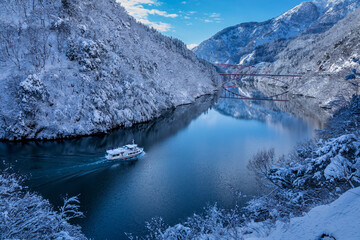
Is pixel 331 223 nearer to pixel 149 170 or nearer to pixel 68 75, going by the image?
pixel 149 170

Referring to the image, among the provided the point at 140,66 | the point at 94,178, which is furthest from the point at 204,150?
the point at 140,66

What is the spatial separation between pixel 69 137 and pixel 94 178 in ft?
69.7

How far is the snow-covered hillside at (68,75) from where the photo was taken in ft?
153

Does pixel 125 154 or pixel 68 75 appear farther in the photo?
pixel 68 75

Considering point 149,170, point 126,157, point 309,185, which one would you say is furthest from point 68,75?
point 309,185

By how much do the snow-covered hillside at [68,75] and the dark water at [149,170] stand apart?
5308 millimetres

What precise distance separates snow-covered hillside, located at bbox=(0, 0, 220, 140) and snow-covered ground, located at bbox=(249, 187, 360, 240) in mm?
48256

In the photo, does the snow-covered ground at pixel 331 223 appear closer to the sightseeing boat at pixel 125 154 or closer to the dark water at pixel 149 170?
the dark water at pixel 149 170

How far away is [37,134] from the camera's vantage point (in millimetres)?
45656

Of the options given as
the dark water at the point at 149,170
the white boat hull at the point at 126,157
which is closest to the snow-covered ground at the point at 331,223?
the dark water at the point at 149,170

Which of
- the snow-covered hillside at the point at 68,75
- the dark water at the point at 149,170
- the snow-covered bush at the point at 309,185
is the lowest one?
the dark water at the point at 149,170

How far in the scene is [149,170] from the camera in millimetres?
33250

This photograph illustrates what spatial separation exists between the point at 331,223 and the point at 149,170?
28102 millimetres

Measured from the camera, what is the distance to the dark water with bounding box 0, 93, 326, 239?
23.0 meters
